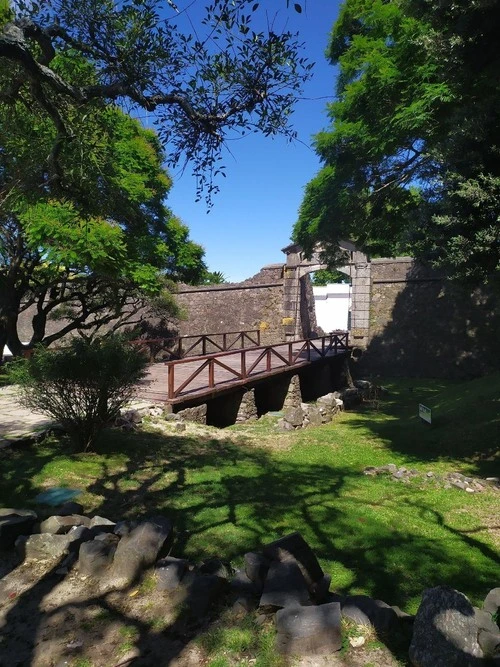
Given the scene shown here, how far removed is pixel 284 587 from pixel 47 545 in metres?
1.74

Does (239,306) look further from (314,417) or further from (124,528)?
(124,528)

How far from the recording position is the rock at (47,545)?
3289mm

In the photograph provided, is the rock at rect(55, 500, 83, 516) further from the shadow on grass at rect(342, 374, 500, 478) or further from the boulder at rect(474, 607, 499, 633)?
the shadow on grass at rect(342, 374, 500, 478)

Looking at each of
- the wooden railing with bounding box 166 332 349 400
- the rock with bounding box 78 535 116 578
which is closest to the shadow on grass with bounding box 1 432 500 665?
the rock with bounding box 78 535 116 578

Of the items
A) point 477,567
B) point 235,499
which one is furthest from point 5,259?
point 477,567

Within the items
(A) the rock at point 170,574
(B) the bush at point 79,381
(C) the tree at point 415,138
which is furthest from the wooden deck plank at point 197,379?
(A) the rock at point 170,574

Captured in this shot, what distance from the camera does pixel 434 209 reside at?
6770mm

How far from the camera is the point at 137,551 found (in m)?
3.01

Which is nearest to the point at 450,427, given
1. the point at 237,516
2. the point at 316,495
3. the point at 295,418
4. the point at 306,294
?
the point at 295,418

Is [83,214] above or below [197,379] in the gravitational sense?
above

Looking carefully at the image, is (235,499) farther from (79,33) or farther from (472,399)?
(472,399)

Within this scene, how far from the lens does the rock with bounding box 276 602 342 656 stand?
2.26 metres

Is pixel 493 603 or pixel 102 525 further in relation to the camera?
pixel 102 525

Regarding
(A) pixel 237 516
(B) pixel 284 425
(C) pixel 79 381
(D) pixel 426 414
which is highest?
(C) pixel 79 381
